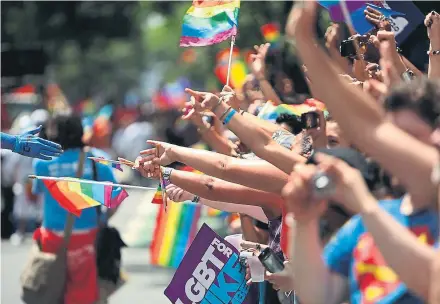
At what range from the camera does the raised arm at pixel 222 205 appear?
6.15 m

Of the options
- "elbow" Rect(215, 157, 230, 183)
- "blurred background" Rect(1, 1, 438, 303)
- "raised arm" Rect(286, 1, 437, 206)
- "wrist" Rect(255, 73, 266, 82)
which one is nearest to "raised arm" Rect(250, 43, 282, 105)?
"wrist" Rect(255, 73, 266, 82)

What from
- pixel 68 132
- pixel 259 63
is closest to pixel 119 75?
pixel 259 63

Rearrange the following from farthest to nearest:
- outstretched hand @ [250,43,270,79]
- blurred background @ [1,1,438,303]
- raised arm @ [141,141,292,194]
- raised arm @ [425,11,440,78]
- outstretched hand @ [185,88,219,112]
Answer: blurred background @ [1,1,438,303], outstretched hand @ [250,43,270,79], raised arm @ [425,11,440,78], outstretched hand @ [185,88,219,112], raised arm @ [141,141,292,194]

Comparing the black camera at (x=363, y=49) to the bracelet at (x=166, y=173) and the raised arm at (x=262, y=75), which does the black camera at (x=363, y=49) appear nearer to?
the bracelet at (x=166, y=173)

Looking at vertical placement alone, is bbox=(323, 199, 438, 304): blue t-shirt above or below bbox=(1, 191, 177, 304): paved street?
above

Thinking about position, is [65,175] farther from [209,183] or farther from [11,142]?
[209,183]

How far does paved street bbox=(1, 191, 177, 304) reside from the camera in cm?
1130

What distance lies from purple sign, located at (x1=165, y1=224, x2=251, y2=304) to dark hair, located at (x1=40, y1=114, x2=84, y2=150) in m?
2.26

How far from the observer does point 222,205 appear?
6328 millimetres

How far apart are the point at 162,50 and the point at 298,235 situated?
85843 millimetres

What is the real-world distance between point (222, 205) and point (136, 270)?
728 centimetres

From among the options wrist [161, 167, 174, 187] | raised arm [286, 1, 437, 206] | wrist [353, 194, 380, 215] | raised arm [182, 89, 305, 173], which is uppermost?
raised arm [286, 1, 437, 206]

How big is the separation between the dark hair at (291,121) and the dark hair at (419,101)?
3409 mm

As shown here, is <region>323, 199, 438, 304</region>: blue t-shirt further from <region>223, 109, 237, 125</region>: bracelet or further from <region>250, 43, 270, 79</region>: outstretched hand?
<region>250, 43, 270, 79</region>: outstretched hand
